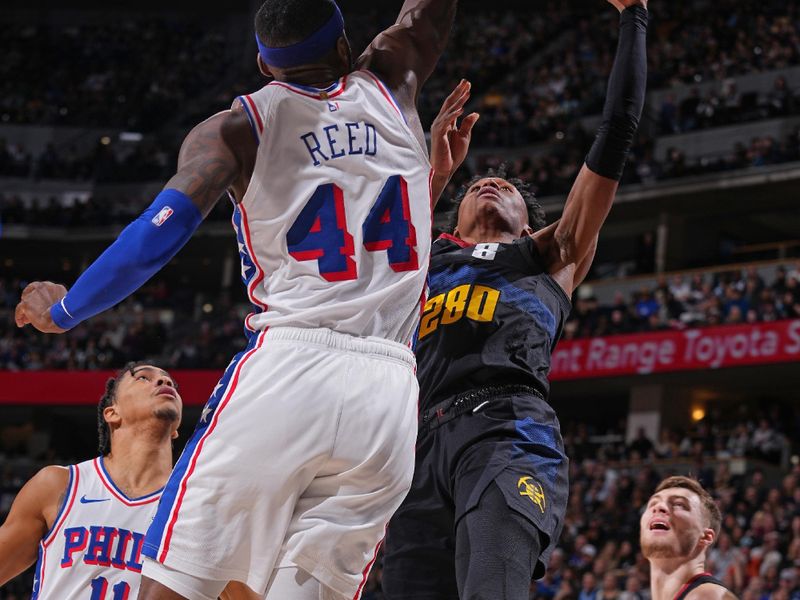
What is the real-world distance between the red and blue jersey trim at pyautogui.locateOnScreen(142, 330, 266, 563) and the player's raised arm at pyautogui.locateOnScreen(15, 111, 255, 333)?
0.34 m

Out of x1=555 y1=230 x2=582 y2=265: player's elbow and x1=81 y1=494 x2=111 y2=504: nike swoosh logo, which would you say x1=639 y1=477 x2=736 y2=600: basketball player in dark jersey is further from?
x1=81 y1=494 x2=111 y2=504: nike swoosh logo

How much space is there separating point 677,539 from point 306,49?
3.19 metres

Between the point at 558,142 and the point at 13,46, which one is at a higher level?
the point at 13,46

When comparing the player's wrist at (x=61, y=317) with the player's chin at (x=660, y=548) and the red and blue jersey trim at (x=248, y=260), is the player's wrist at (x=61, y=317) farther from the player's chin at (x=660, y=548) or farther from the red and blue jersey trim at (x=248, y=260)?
the player's chin at (x=660, y=548)

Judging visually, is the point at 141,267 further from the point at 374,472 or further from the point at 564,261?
the point at 564,261

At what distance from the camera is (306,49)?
129 inches

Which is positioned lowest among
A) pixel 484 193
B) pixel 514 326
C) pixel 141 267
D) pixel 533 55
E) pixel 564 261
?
pixel 141 267

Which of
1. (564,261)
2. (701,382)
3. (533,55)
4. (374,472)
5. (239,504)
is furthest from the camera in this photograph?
(533,55)

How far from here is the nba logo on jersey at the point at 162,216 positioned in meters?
2.88

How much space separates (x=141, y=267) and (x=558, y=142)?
80.0ft

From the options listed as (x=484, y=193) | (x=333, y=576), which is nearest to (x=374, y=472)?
(x=333, y=576)

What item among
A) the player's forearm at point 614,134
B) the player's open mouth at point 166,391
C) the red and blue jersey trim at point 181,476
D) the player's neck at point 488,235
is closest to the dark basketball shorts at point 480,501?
the player's forearm at point 614,134

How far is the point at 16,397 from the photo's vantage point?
2662 centimetres

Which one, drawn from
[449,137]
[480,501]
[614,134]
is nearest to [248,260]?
[480,501]
